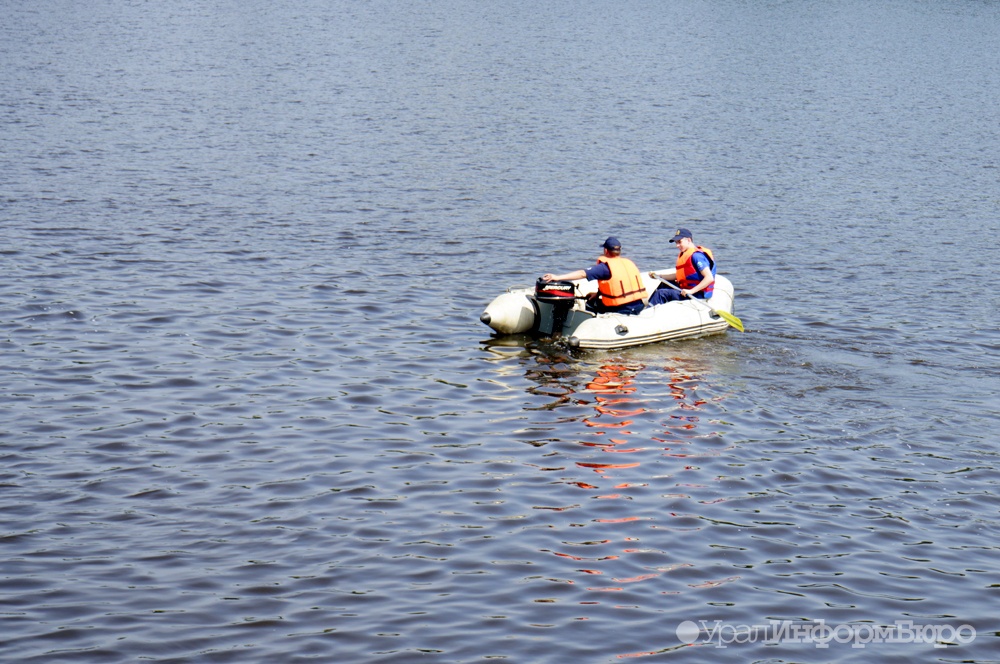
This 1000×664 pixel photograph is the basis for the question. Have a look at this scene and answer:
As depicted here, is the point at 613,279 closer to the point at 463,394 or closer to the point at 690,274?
the point at 690,274

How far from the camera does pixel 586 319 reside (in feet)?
55.6

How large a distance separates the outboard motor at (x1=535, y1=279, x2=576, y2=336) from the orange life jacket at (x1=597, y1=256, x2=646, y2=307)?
484 millimetres

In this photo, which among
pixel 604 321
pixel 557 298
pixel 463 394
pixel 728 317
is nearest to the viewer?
pixel 463 394

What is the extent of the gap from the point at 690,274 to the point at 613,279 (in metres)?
1.75

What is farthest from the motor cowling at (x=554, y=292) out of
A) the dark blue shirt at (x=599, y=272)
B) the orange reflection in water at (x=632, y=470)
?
the orange reflection in water at (x=632, y=470)

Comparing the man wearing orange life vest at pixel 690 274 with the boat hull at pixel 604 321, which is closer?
the boat hull at pixel 604 321

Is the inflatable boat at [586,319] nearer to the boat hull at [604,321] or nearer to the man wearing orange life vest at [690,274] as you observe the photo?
the boat hull at [604,321]

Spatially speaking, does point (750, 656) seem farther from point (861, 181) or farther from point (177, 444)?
point (861, 181)

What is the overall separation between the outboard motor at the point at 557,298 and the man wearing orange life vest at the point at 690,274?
1588 millimetres

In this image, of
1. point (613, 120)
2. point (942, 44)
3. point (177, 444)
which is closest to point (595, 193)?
point (613, 120)

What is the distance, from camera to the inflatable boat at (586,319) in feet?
55.1

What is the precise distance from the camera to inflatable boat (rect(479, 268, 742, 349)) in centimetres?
1680

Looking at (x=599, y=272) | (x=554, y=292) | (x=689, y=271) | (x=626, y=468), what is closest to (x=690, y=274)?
(x=689, y=271)

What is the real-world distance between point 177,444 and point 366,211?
1347cm
